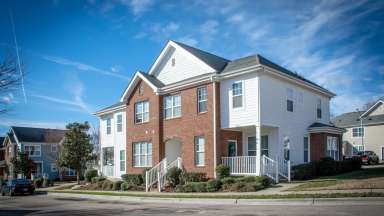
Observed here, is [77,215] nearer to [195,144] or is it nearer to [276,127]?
[195,144]

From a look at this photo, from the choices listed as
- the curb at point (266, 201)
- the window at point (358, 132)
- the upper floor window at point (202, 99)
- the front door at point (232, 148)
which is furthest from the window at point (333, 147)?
the window at point (358, 132)

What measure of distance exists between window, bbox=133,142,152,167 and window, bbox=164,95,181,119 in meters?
3.21

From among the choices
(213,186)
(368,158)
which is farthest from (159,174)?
(368,158)

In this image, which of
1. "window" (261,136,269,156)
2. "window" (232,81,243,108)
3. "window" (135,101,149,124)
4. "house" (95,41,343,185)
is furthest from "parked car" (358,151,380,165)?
"window" (135,101,149,124)

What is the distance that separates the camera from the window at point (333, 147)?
2991cm

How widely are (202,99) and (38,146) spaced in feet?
157

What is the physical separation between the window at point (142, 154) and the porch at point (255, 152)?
24.6 ft

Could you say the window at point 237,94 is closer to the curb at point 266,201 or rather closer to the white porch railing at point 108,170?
the curb at point 266,201

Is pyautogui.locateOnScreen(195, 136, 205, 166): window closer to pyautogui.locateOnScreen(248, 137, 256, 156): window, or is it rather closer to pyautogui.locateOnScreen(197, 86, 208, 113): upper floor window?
pyautogui.locateOnScreen(197, 86, 208, 113): upper floor window

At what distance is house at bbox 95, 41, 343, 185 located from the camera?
25.2 m

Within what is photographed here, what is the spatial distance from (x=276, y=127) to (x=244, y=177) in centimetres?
480

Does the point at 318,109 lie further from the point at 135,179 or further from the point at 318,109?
the point at 135,179

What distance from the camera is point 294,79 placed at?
2750cm

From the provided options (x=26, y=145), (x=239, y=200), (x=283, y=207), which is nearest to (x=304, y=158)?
(x=239, y=200)
